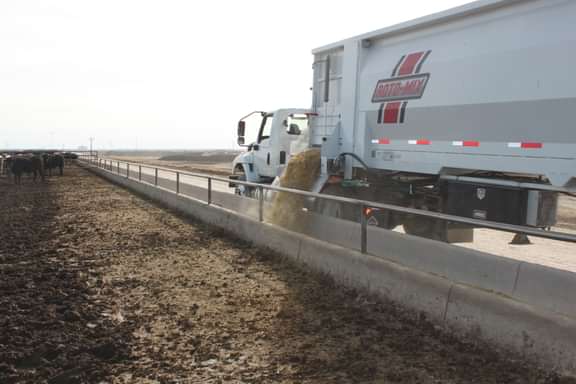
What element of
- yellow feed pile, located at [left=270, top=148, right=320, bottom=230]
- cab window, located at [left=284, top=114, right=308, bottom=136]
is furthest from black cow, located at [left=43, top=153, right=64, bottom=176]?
yellow feed pile, located at [left=270, top=148, right=320, bottom=230]

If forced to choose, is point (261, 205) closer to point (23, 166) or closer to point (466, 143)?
point (466, 143)

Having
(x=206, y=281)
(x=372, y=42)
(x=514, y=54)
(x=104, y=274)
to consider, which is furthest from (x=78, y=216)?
(x=514, y=54)

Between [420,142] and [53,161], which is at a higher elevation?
[420,142]

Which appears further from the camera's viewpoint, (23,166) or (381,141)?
(23,166)

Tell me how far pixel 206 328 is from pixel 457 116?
4.42 m

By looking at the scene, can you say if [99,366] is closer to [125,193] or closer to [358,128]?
[358,128]

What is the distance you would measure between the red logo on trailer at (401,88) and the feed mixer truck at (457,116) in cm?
2

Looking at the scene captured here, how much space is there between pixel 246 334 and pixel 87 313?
67.1 inches

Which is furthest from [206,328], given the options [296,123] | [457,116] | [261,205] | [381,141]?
[296,123]

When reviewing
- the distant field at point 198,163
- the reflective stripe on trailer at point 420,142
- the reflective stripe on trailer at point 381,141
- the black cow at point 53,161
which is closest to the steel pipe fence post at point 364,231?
the reflective stripe on trailer at point 420,142

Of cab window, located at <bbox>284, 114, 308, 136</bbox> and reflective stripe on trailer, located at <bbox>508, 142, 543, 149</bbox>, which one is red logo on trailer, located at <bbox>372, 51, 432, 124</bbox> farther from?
cab window, located at <bbox>284, 114, 308, 136</bbox>

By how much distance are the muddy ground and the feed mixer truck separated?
1193 millimetres

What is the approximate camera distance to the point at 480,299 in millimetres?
4195

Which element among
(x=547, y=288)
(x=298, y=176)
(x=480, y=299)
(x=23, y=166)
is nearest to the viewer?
(x=547, y=288)
